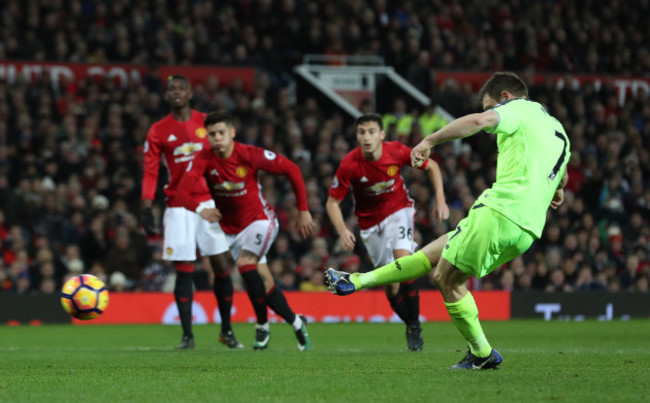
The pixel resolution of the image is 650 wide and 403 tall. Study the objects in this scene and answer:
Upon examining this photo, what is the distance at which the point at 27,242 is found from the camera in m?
16.0

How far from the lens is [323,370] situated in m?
7.43

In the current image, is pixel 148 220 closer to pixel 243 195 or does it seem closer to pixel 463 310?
pixel 243 195

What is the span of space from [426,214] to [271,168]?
8086mm

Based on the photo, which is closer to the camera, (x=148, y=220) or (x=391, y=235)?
(x=391, y=235)

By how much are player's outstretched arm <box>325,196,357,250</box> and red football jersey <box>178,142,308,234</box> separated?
263 millimetres

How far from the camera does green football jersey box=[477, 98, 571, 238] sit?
6945mm

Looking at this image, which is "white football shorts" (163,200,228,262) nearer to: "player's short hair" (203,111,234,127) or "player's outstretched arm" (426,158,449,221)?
"player's short hair" (203,111,234,127)

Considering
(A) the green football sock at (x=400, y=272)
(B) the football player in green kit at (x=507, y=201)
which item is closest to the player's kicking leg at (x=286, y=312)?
(A) the green football sock at (x=400, y=272)

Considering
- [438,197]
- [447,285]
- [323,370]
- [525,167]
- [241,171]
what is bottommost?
[323,370]

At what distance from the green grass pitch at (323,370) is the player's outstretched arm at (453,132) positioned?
1.43 metres

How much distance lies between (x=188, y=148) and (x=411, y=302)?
2740 mm

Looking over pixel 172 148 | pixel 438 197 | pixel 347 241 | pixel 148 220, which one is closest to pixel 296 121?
pixel 172 148

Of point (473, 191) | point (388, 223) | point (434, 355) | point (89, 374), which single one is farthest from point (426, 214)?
point (89, 374)

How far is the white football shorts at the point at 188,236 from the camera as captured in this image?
34.1ft
